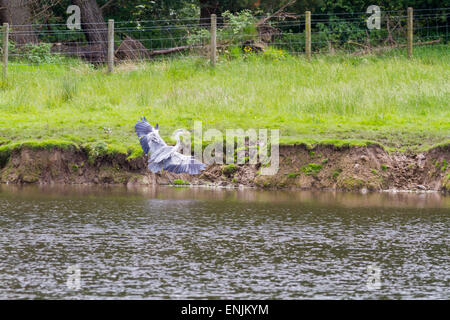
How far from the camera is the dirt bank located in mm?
15539

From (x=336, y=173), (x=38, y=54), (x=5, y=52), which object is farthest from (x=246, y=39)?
(x=336, y=173)

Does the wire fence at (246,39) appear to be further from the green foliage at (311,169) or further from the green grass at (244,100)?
the green foliage at (311,169)

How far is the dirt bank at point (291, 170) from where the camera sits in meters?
15.5

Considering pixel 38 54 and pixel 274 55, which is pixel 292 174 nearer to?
pixel 274 55

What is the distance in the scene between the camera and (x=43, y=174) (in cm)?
1600

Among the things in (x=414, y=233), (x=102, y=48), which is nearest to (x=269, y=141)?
(x=414, y=233)

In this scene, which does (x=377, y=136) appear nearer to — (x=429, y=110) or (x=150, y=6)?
(x=429, y=110)

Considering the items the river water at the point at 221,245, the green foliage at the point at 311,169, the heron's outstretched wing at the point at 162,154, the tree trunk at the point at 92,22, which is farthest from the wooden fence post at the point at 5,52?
the green foliage at the point at 311,169

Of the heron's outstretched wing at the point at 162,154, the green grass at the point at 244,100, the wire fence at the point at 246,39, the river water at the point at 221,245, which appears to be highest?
the wire fence at the point at 246,39

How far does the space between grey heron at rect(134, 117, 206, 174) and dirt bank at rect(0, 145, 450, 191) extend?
61.0 inches

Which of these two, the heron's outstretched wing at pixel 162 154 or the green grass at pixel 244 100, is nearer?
the heron's outstretched wing at pixel 162 154

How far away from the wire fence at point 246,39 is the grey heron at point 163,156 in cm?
990

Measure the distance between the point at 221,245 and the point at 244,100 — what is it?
31.8 feet

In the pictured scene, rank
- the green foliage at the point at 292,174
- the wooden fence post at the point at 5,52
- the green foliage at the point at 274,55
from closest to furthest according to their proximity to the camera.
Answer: the green foliage at the point at 292,174
the wooden fence post at the point at 5,52
the green foliage at the point at 274,55
